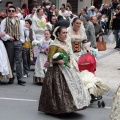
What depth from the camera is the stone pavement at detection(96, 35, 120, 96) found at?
12.1 m

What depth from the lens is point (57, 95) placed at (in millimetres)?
8219

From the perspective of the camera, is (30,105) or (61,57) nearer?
(61,57)

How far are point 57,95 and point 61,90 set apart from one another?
0.10 m

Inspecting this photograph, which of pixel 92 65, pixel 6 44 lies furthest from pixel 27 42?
pixel 92 65

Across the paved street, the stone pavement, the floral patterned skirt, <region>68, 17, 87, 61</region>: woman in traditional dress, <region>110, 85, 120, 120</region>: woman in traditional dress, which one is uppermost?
<region>68, 17, 87, 61</region>: woman in traditional dress

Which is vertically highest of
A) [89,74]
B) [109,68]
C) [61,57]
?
[61,57]

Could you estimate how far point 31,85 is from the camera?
1144 cm

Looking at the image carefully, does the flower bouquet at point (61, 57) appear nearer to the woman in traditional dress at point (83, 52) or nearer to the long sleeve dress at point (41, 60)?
the woman in traditional dress at point (83, 52)

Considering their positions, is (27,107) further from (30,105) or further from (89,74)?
(89,74)

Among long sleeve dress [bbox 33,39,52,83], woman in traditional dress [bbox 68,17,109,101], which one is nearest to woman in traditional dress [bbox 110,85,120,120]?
woman in traditional dress [bbox 68,17,109,101]

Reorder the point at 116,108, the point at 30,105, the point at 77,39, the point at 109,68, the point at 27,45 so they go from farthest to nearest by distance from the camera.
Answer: the point at 109,68 → the point at 27,45 → the point at 77,39 → the point at 30,105 → the point at 116,108

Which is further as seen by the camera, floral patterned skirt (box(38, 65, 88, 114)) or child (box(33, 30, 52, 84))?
child (box(33, 30, 52, 84))

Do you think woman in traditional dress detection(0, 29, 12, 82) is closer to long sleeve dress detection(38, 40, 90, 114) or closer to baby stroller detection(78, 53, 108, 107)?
baby stroller detection(78, 53, 108, 107)

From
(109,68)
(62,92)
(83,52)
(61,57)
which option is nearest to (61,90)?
(62,92)
